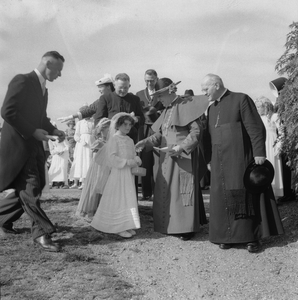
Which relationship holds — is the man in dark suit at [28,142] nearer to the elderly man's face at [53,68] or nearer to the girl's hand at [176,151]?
the elderly man's face at [53,68]

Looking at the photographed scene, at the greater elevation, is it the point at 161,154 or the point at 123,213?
the point at 161,154

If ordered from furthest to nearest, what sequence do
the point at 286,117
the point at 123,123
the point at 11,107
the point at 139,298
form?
the point at 123,123 → the point at 286,117 → the point at 11,107 → the point at 139,298

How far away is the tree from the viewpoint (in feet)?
18.7

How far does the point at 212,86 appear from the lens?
571cm

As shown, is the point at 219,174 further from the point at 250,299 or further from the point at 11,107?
the point at 11,107

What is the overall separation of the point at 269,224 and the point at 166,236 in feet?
4.64

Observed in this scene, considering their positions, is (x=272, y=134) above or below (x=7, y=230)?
above

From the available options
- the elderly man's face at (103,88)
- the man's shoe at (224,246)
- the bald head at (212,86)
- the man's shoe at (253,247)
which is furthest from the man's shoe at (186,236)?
the elderly man's face at (103,88)

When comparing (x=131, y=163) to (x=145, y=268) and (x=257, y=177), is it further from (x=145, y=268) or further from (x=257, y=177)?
(x=257, y=177)

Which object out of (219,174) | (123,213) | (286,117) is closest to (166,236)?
(123,213)

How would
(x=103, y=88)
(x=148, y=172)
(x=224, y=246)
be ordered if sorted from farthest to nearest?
(x=148, y=172), (x=103, y=88), (x=224, y=246)

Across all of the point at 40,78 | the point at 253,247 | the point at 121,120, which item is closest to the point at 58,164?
the point at 121,120

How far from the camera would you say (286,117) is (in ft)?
19.0

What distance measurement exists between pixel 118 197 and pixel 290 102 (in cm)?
267
